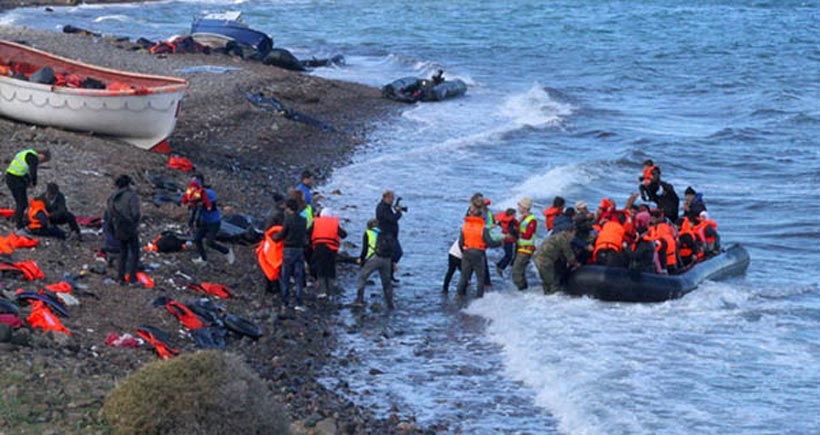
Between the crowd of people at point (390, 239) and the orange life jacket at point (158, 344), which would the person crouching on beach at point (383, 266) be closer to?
the crowd of people at point (390, 239)

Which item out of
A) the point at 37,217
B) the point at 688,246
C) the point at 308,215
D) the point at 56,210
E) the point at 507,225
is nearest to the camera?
the point at 37,217

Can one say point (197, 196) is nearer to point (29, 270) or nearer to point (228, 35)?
point (29, 270)

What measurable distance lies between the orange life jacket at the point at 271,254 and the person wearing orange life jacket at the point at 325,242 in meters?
0.66

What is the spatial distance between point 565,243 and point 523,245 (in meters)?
0.65

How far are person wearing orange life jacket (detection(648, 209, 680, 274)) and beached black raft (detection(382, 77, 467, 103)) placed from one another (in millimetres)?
19961

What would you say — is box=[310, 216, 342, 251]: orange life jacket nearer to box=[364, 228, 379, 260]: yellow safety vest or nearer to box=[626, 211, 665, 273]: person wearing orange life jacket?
box=[364, 228, 379, 260]: yellow safety vest

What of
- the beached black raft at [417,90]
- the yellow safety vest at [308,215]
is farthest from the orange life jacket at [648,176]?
the beached black raft at [417,90]

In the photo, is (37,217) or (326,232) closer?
(37,217)

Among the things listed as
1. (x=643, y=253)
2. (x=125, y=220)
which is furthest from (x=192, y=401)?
(x=643, y=253)

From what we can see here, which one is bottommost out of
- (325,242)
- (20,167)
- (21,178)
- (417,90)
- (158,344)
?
(417,90)

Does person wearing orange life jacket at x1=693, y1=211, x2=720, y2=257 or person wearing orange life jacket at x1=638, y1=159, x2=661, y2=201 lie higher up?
person wearing orange life jacket at x1=638, y1=159, x2=661, y2=201

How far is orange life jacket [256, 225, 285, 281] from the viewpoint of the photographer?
52.8ft

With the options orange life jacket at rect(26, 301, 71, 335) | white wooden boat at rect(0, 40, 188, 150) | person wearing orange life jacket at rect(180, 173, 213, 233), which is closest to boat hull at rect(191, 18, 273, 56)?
white wooden boat at rect(0, 40, 188, 150)

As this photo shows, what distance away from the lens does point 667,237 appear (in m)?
18.2
